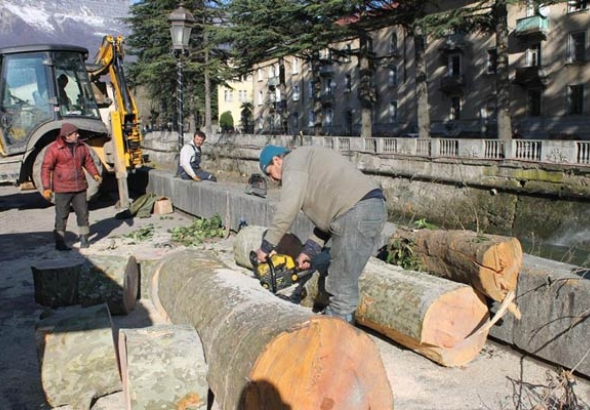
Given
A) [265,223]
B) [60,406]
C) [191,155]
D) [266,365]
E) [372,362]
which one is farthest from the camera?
[191,155]

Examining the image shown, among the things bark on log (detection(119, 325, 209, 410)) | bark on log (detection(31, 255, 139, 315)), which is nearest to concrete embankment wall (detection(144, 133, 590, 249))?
bark on log (detection(31, 255, 139, 315))

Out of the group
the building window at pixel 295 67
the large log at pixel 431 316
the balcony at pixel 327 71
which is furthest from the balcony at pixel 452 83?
the large log at pixel 431 316

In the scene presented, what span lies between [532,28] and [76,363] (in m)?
35.1

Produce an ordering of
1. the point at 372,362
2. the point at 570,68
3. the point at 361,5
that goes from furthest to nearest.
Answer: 1. the point at 570,68
2. the point at 361,5
3. the point at 372,362

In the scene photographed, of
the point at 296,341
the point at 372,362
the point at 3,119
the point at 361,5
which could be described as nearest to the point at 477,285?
the point at 372,362

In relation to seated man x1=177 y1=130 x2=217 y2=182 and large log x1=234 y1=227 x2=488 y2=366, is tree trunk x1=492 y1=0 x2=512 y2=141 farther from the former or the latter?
large log x1=234 y1=227 x2=488 y2=366

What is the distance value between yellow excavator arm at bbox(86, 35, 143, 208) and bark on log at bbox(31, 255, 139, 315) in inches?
252

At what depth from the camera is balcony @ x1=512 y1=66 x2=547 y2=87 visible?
1344 inches

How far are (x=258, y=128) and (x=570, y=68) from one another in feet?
134

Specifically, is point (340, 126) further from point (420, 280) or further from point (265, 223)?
point (420, 280)

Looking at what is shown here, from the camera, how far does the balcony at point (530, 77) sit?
34.1 meters

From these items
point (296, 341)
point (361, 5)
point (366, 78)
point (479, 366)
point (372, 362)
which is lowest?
point (479, 366)

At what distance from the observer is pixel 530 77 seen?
3466 cm

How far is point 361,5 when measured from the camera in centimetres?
2400
